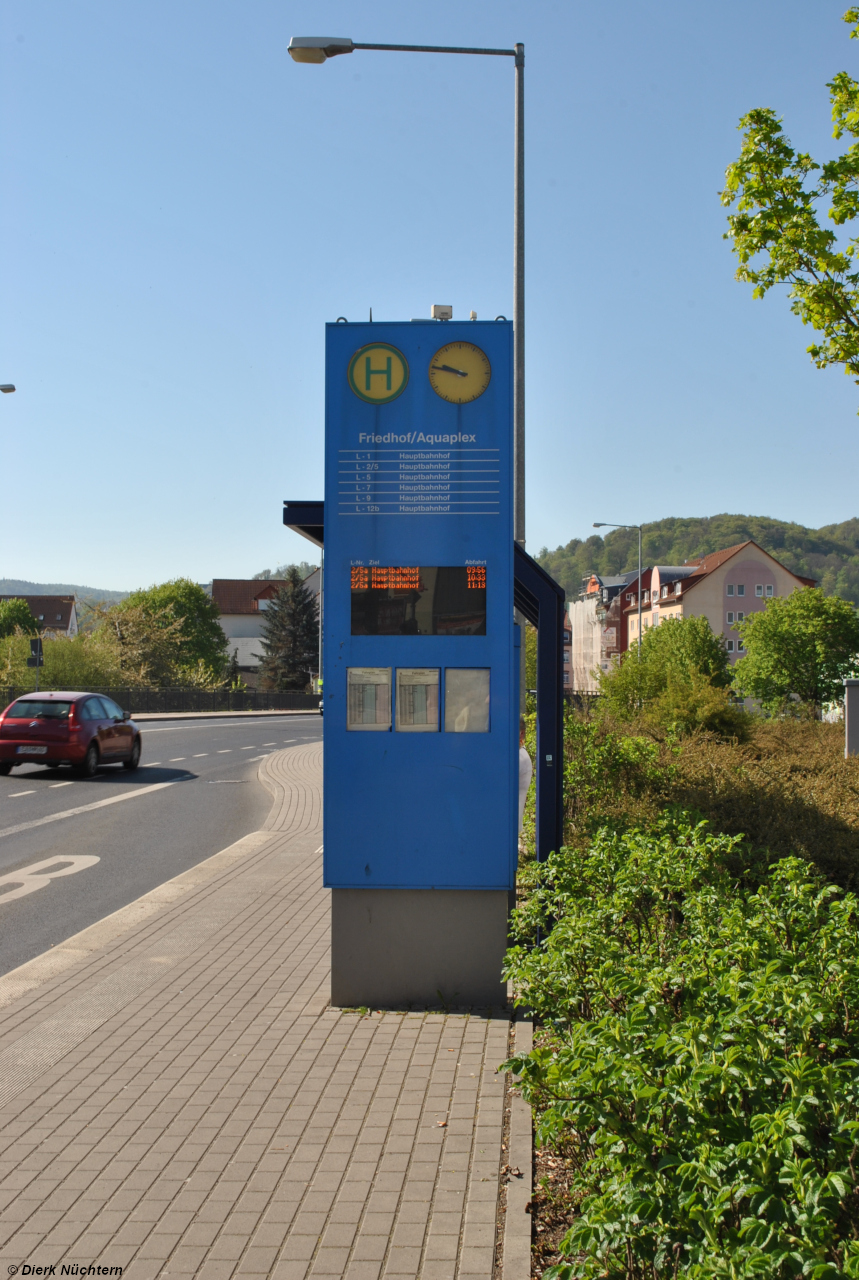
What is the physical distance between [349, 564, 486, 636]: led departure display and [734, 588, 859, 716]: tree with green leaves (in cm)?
5522

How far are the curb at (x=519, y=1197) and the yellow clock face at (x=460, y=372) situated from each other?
352 cm

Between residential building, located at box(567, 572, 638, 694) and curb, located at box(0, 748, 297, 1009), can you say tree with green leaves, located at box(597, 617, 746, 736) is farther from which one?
residential building, located at box(567, 572, 638, 694)

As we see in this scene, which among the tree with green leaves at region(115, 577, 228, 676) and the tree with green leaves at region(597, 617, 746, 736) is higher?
the tree with green leaves at region(115, 577, 228, 676)

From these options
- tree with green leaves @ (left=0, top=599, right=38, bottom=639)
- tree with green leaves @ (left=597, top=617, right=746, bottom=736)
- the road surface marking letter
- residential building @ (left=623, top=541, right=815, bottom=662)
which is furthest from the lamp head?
tree with green leaves @ (left=0, top=599, right=38, bottom=639)

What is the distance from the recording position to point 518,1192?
3684 mm

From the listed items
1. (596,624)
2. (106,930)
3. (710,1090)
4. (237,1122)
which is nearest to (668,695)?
(106,930)

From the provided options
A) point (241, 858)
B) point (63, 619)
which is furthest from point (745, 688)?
point (63, 619)

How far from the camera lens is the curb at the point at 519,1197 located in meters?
3.23

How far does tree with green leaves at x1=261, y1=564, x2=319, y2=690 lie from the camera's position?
87688 mm

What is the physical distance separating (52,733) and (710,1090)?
61.1 feet

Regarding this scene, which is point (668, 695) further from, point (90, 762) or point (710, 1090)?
point (710, 1090)

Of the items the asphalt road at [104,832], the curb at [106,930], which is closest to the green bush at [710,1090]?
the curb at [106,930]

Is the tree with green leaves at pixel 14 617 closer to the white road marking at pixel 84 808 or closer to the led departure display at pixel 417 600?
the white road marking at pixel 84 808

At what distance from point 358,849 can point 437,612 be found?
136cm
